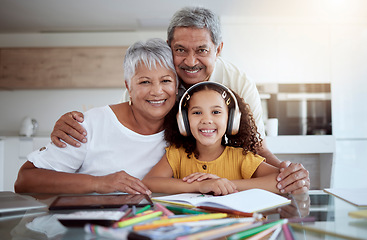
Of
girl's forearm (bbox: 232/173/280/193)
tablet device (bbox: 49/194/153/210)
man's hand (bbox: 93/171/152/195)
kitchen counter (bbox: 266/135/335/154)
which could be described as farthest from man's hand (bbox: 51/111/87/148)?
kitchen counter (bbox: 266/135/335/154)

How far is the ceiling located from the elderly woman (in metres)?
2.65

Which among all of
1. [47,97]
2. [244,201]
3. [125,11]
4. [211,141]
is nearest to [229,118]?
[211,141]

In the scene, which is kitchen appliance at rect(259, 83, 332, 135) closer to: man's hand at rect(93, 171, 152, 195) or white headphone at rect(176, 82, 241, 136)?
white headphone at rect(176, 82, 241, 136)

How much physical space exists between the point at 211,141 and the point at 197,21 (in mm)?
660

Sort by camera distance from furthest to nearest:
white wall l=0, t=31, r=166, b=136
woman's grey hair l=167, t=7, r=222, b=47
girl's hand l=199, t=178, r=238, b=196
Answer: white wall l=0, t=31, r=166, b=136, woman's grey hair l=167, t=7, r=222, b=47, girl's hand l=199, t=178, r=238, b=196

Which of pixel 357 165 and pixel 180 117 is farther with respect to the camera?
pixel 357 165

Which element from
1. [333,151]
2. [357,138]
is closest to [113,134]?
[333,151]

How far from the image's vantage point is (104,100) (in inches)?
193

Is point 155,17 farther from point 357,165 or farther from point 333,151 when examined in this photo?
point 357,165

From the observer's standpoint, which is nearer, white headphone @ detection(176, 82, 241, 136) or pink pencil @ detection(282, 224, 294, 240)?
pink pencil @ detection(282, 224, 294, 240)

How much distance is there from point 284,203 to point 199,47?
1013 millimetres

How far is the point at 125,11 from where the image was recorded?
13.6ft

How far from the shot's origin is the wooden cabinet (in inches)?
183

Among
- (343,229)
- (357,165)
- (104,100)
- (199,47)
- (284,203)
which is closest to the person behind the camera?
(343,229)
